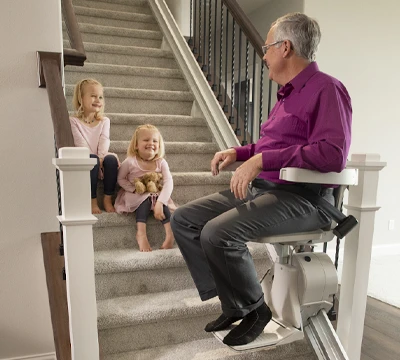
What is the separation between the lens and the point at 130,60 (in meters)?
3.39

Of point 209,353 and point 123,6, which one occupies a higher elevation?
point 123,6

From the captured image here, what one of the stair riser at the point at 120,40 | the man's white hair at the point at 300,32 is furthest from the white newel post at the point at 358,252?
the stair riser at the point at 120,40

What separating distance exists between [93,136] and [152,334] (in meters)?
1.15

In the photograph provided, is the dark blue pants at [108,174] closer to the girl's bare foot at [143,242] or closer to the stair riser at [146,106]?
the girl's bare foot at [143,242]

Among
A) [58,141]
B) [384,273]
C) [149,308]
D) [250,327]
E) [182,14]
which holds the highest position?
[182,14]

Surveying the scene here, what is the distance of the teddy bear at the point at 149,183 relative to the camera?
80.1 inches

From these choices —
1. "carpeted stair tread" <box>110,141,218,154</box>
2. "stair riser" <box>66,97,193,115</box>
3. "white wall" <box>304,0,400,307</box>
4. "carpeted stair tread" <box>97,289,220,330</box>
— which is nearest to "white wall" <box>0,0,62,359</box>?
"carpeted stair tread" <box>97,289,220,330</box>

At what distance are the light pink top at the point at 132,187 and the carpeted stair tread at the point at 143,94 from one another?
92 centimetres

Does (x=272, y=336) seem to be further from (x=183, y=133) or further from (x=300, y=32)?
(x=183, y=133)

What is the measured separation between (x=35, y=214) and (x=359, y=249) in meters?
1.55

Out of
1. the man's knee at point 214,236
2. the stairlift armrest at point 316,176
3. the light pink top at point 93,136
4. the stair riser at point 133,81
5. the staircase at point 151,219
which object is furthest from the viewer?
the stair riser at point 133,81

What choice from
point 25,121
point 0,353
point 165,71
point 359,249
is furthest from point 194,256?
point 165,71

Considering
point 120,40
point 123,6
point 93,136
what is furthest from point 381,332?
point 123,6

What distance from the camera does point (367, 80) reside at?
3.83 metres
